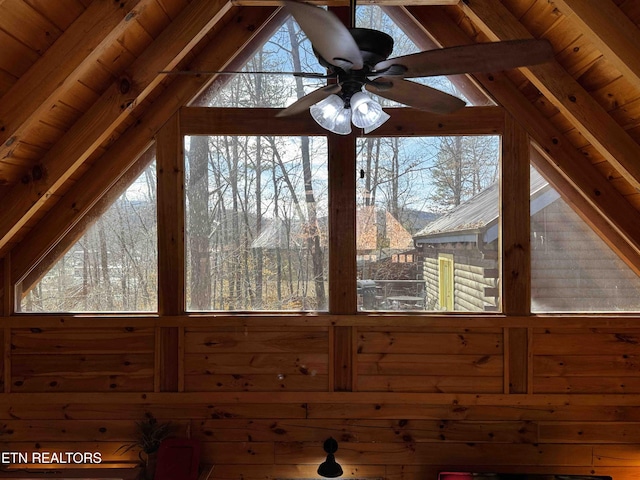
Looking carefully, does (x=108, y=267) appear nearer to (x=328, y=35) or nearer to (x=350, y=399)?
(x=350, y=399)

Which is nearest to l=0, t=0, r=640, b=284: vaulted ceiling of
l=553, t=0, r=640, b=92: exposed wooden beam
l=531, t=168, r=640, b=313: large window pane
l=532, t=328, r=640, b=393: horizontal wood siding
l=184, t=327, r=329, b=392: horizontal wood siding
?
l=553, t=0, r=640, b=92: exposed wooden beam

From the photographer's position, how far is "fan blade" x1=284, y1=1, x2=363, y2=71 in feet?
3.62

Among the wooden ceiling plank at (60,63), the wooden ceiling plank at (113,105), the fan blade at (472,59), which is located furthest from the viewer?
the wooden ceiling plank at (113,105)

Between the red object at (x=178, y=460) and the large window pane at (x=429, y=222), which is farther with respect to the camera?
the large window pane at (x=429, y=222)

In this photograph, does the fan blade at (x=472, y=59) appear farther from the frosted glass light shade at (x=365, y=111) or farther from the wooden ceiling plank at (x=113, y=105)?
the wooden ceiling plank at (x=113, y=105)

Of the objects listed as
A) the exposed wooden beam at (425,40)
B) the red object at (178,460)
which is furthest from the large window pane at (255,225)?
Answer: the exposed wooden beam at (425,40)

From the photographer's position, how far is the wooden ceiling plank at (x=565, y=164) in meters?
2.70

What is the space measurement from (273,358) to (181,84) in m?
2.02

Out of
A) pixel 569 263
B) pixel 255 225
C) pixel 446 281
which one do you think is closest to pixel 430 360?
pixel 446 281

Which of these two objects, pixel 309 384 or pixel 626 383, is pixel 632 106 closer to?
pixel 626 383

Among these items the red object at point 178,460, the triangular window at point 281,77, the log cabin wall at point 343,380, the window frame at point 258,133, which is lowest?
the red object at point 178,460

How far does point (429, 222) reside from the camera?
291 centimetres

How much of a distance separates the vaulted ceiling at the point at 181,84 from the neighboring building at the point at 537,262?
162 mm

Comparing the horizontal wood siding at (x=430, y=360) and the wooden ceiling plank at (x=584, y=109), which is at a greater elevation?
the wooden ceiling plank at (x=584, y=109)
